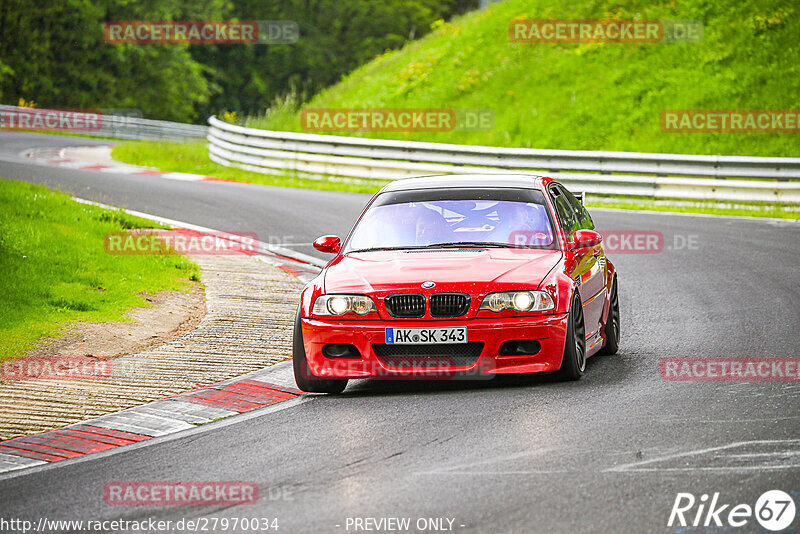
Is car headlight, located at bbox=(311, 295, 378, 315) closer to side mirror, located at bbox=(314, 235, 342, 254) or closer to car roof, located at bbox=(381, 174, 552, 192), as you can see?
side mirror, located at bbox=(314, 235, 342, 254)

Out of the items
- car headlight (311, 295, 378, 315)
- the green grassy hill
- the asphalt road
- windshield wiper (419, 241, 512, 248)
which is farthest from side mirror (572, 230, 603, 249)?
the green grassy hill

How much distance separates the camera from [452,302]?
823cm

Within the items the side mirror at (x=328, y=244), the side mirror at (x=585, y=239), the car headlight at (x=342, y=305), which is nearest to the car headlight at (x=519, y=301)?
the car headlight at (x=342, y=305)

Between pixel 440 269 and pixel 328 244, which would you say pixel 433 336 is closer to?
pixel 440 269

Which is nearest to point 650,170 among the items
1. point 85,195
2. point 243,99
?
point 85,195

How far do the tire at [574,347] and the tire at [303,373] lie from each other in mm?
1646

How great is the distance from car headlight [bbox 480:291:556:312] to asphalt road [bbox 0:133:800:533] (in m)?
0.60

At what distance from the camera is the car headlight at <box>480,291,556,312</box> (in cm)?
823

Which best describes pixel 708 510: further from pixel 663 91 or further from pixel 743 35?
pixel 743 35

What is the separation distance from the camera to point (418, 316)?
27.1ft

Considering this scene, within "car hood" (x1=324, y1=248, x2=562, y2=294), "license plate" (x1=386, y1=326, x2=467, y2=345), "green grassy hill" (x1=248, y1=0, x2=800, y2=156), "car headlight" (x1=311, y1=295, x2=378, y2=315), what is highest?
"green grassy hill" (x1=248, y1=0, x2=800, y2=156)

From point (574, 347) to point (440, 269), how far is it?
1.12 m

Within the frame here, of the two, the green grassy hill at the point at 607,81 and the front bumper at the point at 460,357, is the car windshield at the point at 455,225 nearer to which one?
the front bumper at the point at 460,357

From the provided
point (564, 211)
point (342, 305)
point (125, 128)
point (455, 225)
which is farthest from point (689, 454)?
point (125, 128)
